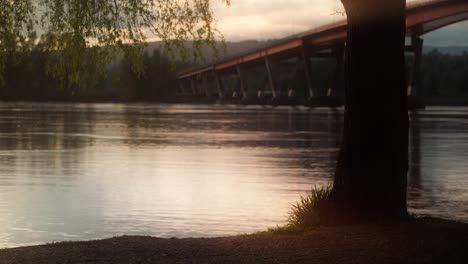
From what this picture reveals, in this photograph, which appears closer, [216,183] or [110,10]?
[110,10]

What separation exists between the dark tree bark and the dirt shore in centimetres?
103

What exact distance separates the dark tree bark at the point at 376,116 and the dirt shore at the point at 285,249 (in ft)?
3.38

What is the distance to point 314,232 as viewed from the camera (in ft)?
41.3

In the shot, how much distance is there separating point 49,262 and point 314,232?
370cm

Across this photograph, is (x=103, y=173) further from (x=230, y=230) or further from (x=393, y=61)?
(x=393, y=61)

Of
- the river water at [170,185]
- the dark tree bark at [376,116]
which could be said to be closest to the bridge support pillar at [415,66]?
the river water at [170,185]

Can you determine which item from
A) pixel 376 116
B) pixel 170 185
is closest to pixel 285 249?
pixel 376 116

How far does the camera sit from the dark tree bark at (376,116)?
45.1 ft

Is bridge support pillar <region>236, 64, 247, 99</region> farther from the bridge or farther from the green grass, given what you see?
the green grass

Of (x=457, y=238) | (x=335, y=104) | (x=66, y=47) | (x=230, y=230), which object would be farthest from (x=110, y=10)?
(x=335, y=104)

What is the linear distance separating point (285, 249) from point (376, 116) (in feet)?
10.6

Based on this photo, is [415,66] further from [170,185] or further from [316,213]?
[316,213]

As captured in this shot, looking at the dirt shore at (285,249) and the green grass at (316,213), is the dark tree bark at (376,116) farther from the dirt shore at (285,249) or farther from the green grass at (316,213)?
the dirt shore at (285,249)

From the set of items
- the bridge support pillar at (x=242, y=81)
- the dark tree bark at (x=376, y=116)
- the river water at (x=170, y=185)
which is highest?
the bridge support pillar at (x=242, y=81)
